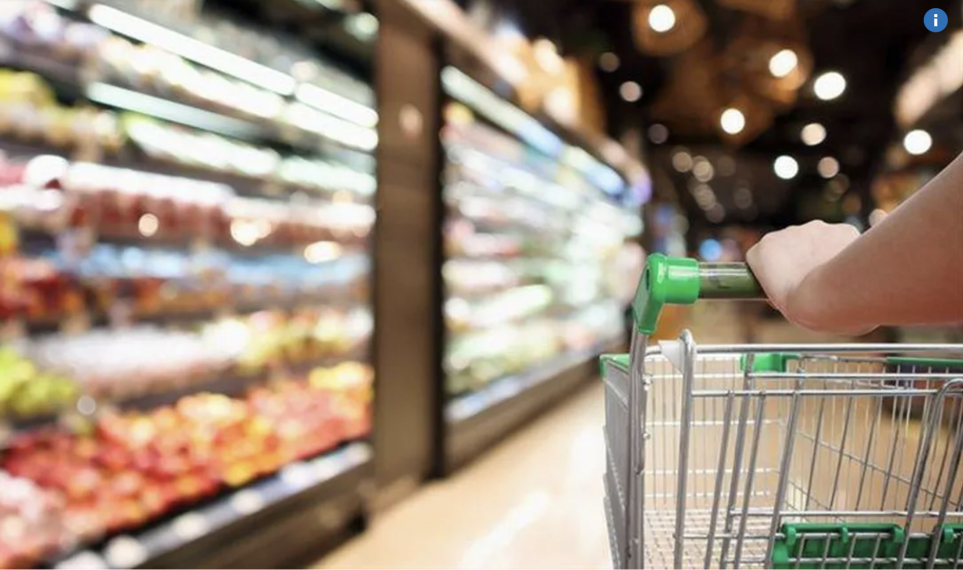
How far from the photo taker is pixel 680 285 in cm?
92

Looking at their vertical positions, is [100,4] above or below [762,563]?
above

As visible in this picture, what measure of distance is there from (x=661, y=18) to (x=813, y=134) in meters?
10.2

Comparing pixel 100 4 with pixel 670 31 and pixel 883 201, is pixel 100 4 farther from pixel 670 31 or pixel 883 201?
pixel 883 201

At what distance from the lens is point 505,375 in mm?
6570

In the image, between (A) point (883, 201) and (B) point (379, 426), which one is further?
(A) point (883, 201)

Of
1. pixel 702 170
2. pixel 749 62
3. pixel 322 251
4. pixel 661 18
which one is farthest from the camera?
pixel 702 170

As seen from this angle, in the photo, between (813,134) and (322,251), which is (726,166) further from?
(322,251)

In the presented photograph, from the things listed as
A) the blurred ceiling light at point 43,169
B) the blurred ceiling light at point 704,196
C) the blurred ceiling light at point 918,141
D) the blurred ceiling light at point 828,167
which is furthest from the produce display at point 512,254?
the blurred ceiling light at point 704,196

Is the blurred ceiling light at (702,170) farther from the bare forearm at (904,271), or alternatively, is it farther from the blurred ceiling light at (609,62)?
the bare forearm at (904,271)

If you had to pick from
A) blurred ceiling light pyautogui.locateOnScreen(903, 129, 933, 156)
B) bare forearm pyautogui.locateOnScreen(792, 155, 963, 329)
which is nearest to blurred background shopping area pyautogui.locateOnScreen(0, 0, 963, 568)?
bare forearm pyautogui.locateOnScreen(792, 155, 963, 329)

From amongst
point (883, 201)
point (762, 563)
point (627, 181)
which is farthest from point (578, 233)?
point (762, 563)

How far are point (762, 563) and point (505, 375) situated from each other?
5.53m

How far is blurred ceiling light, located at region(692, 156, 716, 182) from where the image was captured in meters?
18.1

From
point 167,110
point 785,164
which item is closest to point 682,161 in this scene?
point 785,164
